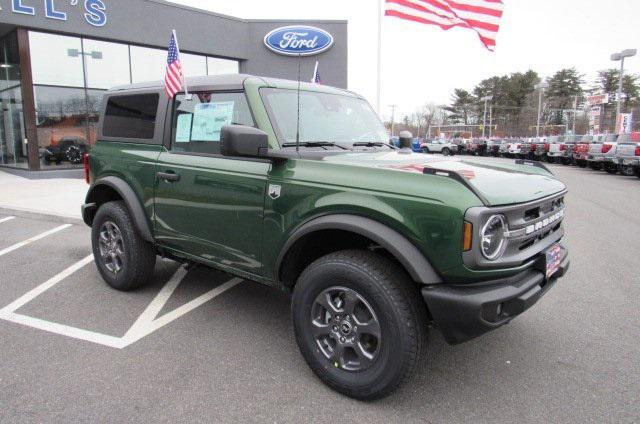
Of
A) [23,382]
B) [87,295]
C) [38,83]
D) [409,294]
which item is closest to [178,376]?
[23,382]

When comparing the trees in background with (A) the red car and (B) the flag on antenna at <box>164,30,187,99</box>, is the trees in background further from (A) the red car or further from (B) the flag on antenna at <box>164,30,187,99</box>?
(B) the flag on antenna at <box>164,30,187,99</box>

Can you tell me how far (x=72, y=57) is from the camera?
1431 cm

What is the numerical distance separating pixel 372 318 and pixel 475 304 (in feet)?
1.96

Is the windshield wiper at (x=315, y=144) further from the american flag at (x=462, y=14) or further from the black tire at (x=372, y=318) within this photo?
the american flag at (x=462, y=14)

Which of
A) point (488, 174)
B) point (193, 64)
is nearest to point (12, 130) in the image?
point (193, 64)

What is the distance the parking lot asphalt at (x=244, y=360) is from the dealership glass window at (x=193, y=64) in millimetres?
13168

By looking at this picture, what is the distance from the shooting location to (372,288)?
8.43 feet

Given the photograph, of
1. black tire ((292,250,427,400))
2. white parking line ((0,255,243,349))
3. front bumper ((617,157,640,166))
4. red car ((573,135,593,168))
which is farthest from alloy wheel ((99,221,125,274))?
red car ((573,135,593,168))

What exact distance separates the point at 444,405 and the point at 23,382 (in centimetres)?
Result: 257

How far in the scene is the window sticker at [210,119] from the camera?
3.51 meters

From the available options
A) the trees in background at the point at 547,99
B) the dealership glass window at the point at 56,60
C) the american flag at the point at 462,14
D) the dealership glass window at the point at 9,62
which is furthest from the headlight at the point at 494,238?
the trees in background at the point at 547,99

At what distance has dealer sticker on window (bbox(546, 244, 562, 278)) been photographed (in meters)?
2.81

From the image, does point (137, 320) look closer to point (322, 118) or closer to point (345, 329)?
point (345, 329)

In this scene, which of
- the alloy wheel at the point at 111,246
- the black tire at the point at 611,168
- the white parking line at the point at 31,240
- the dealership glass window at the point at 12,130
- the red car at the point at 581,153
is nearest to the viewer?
the alloy wheel at the point at 111,246
